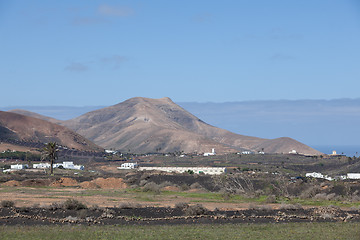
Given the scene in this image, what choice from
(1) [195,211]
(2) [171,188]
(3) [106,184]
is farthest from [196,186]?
(1) [195,211]

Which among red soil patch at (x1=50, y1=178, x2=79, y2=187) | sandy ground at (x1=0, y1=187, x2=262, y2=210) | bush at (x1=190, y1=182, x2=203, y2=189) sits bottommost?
sandy ground at (x1=0, y1=187, x2=262, y2=210)

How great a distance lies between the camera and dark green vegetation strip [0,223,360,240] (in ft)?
81.4

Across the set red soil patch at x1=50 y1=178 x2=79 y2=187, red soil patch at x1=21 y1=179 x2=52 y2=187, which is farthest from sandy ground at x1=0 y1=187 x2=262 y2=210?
red soil patch at x1=50 y1=178 x2=79 y2=187

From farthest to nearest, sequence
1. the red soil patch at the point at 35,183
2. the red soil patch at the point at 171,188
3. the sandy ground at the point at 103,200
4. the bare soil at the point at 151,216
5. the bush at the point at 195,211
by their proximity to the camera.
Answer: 1. the red soil patch at the point at 35,183
2. the red soil patch at the point at 171,188
3. the sandy ground at the point at 103,200
4. the bush at the point at 195,211
5. the bare soil at the point at 151,216

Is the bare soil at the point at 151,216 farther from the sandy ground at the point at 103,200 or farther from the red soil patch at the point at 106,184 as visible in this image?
the red soil patch at the point at 106,184

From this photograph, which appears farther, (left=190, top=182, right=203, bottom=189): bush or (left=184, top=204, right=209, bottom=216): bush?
(left=190, top=182, right=203, bottom=189): bush

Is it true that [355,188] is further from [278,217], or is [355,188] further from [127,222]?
[127,222]

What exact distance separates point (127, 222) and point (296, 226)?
8.95 metres

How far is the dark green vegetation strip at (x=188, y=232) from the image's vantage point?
977 inches

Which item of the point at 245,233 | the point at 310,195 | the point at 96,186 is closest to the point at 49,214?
the point at 245,233

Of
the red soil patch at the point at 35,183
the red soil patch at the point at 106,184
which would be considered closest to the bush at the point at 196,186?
the red soil patch at the point at 106,184

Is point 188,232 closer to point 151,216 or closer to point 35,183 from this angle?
point 151,216

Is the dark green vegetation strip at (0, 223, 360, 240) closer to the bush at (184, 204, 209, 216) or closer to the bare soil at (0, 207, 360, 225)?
the bare soil at (0, 207, 360, 225)

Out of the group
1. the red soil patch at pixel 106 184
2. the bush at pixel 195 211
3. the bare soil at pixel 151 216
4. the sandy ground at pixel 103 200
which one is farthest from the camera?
the red soil patch at pixel 106 184
